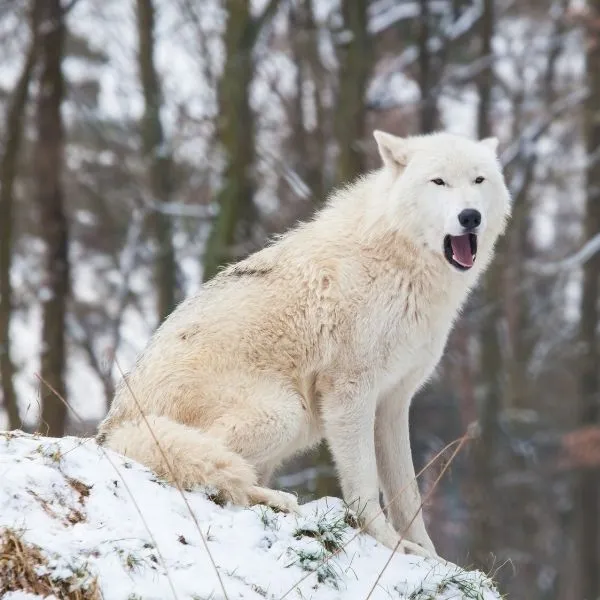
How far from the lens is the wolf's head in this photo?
5199 millimetres

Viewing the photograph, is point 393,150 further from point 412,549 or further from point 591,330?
point 591,330

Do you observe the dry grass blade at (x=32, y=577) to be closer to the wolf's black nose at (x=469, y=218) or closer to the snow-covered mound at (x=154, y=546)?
the snow-covered mound at (x=154, y=546)

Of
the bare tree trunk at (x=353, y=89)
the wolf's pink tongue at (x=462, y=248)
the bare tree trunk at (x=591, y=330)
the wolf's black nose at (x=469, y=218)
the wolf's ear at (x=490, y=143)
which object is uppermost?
the bare tree trunk at (x=353, y=89)

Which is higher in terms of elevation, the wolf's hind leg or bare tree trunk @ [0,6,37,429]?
bare tree trunk @ [0,6,37,429]

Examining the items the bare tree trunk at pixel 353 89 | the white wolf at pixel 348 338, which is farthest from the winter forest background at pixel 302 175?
the white wolf at pixel 348 338

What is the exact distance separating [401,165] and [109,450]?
239 centimetres

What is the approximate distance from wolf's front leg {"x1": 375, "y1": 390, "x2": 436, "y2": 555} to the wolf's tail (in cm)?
104

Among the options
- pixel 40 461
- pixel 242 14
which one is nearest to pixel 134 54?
pixel 242 14

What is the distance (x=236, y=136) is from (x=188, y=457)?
8.42m

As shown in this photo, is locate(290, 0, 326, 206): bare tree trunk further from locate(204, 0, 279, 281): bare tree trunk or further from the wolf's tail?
the wolf's tail

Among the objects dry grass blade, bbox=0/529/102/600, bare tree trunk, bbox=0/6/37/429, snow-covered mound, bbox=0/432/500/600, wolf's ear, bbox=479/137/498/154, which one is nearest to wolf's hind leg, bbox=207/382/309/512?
snow-covered mound, bbox=0/432/500/600

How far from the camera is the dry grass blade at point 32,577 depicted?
3.44 metres

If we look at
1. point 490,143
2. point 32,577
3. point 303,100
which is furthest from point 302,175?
point 32,577

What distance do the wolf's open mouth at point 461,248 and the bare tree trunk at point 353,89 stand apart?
6626 millimetres
